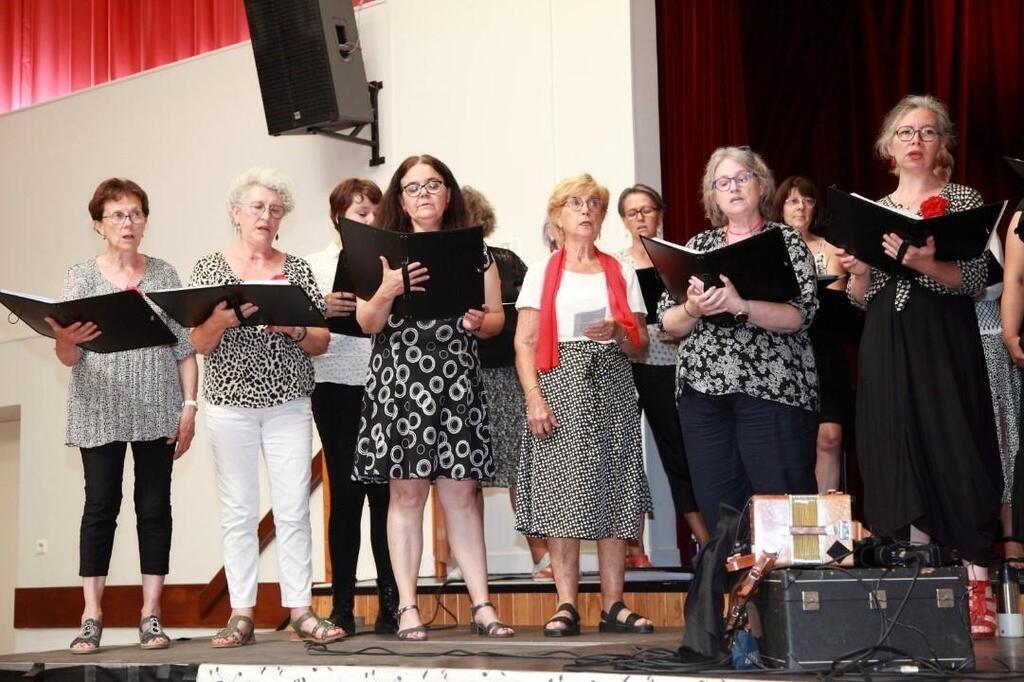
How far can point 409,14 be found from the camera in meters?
6.71

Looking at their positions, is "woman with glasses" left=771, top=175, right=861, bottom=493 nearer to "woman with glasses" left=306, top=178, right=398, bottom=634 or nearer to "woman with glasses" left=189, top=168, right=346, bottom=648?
"woman with glasses" left=306, top=178, right=398, bottom=634

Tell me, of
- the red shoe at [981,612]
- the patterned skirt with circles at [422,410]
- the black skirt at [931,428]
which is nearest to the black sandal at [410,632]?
the patterned skirt with circles at [422,410]

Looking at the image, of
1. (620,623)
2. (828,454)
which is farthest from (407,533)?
(828,454)

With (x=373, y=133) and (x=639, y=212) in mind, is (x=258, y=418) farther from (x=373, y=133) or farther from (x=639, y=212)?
(x=373, y=133)

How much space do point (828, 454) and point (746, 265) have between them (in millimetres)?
1729

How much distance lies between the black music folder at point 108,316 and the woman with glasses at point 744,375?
1.55 meters

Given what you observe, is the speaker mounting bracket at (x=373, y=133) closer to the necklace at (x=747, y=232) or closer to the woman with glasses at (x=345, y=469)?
the woman with glasses at (x=345, y=469)

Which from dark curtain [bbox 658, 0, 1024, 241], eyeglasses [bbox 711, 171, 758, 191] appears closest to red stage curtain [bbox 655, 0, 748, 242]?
dark curtain [bbox 658, 0, 1024, 241]

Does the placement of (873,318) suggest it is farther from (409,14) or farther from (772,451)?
(409,14)

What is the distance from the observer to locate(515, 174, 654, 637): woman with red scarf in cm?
370

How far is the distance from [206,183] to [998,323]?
5045 mm

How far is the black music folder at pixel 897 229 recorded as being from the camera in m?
3.10

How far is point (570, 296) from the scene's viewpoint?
378 centimetres

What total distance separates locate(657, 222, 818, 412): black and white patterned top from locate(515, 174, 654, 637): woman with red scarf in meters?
0.42
